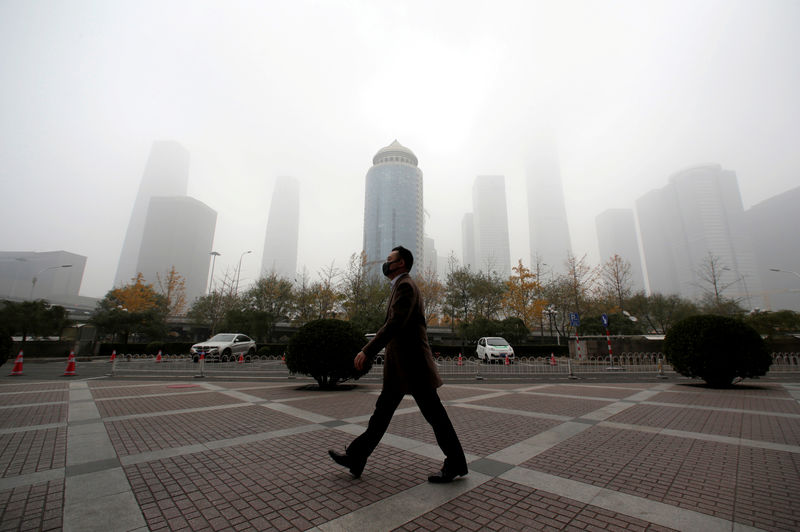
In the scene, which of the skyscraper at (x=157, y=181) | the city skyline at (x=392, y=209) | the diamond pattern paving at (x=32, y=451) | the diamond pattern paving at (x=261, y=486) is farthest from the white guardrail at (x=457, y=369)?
the skyscraper at (x=157, y=181)

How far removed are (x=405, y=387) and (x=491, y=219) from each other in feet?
430

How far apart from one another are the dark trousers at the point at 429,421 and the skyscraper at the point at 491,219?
330 feet

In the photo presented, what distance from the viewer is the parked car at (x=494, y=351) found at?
17984mm

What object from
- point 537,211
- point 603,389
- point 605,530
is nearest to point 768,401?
point 603,389

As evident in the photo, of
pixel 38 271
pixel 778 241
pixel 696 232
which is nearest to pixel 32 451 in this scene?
pixel 696 232

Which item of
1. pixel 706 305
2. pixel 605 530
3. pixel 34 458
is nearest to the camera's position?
pixel 605 530

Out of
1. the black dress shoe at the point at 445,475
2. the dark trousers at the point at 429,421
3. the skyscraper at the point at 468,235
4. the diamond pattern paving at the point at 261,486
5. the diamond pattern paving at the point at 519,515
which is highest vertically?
the skyscraper at the point at 468,235

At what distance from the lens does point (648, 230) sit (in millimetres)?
83500

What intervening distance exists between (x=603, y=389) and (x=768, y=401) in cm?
308

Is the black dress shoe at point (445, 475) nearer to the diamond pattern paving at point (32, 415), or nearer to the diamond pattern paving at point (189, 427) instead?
the diamond pattern paving at point (189, 427)

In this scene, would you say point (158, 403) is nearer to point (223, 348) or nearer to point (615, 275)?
point (223, 348)

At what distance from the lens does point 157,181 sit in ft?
454

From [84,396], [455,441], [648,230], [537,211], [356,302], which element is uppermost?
[537,211]

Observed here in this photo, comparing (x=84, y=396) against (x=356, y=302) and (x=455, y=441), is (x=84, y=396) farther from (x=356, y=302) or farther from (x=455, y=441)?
(x=356, y=302)
